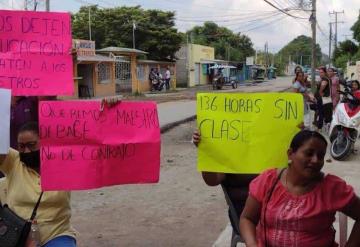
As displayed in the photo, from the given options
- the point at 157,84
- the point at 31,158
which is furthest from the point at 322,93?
the point at 157,84

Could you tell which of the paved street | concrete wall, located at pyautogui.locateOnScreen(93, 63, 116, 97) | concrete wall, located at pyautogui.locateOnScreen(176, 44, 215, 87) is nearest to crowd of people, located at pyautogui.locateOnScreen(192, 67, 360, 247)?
the paved street

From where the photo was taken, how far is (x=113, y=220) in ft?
17.6

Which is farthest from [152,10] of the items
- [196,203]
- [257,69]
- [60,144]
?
[60,144]

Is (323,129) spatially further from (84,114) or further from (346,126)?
(84,114)

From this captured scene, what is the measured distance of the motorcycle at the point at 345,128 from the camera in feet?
29.2

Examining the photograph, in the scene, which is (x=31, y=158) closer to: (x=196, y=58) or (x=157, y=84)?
(x=157, y=84)

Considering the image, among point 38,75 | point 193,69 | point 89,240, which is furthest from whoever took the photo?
point 193,69

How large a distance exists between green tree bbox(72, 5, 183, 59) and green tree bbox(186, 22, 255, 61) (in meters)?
25.0

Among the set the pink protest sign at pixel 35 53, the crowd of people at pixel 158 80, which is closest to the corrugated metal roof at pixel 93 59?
the crowd of people at pixel 158 80

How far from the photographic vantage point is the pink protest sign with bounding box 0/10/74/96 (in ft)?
→ 11.0

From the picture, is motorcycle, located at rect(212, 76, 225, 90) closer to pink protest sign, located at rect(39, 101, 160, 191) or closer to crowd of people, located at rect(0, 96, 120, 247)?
pink protest sign, located at rect(39, 101, 160, 191)

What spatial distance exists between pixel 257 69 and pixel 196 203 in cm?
6765

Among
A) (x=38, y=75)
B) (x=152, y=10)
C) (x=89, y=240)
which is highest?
(x=152, y=10)

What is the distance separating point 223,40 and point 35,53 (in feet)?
230
